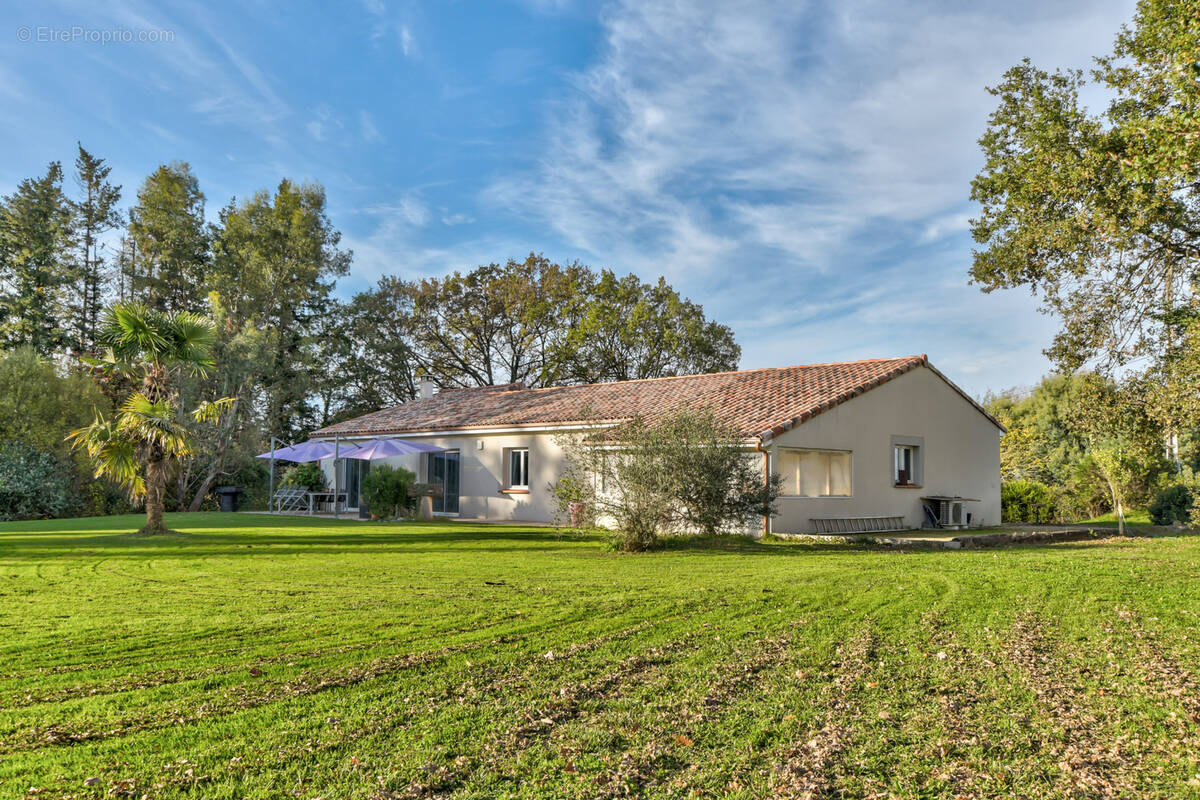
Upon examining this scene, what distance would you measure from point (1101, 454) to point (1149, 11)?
11.9 m

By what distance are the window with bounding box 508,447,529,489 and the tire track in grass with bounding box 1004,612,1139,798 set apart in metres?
17.0

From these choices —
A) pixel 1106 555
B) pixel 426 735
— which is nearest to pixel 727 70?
Answer: pixel 1106 555

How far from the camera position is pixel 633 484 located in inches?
562

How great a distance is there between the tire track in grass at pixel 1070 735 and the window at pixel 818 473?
39.0 ft

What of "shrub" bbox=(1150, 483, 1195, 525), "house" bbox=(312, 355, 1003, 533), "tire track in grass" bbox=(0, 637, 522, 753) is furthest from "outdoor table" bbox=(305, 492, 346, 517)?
"shrub" bbox=(1150, 483, 1195, 525)

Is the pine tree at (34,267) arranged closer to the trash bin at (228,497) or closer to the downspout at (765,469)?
the trash bin at (228,497)

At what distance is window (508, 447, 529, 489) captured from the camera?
885 inches

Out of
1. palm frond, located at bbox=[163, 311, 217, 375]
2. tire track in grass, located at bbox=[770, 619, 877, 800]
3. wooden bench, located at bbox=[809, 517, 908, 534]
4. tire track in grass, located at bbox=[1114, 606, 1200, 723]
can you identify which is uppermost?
palm frond, located at bbox=[163, 311, 217, 375]

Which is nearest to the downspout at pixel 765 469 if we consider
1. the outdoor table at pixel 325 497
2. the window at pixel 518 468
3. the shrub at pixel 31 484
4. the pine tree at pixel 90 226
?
the window at pixel 518 468

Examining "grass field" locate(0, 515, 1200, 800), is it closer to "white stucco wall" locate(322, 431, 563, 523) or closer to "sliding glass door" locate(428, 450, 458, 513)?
"white stucco wall" locate(322, 431, 563, 523)

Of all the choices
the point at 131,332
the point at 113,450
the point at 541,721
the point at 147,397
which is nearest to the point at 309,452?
the point at 147,397

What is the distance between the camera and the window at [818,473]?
18.3 meters

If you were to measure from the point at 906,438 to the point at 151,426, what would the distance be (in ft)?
57.5

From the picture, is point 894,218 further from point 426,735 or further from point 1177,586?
point 426,735
